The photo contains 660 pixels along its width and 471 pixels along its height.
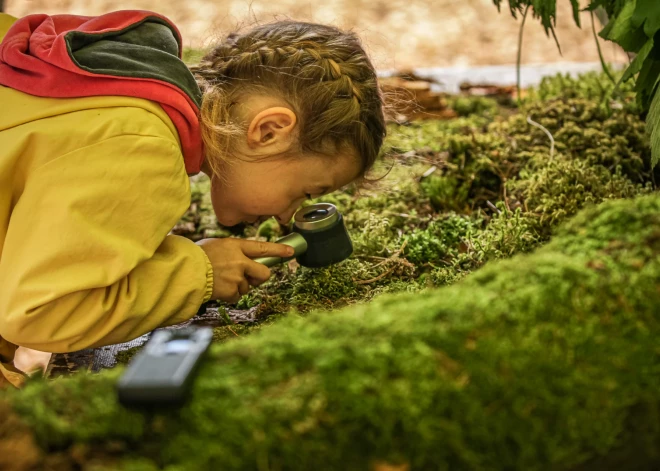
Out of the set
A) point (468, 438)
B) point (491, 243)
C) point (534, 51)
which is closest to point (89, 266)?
point (468, 438)

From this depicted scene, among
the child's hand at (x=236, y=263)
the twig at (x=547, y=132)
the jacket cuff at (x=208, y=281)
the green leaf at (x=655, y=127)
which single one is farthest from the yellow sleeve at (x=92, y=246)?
the twig at (x=547, y=132)

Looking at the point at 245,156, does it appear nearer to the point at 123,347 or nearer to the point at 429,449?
the point at 123,347

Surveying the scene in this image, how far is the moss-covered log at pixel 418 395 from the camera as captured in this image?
1072 millimetres

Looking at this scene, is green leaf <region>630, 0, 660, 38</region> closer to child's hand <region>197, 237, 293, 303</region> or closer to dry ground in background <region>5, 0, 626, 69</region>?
child's hand <region>197, 237, 293, 303</region>

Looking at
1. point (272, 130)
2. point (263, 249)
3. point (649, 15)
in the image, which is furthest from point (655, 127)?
point (263, 249)

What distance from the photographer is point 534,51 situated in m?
6.64

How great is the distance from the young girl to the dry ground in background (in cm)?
429

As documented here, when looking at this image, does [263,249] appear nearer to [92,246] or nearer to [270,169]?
[270,169]

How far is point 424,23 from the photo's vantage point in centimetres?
719

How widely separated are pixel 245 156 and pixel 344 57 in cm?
47

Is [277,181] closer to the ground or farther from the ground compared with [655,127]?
closer to the ground

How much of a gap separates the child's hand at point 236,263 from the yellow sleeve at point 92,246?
0.25m

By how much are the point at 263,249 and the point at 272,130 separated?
15.6 inches

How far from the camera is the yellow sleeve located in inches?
68.6
